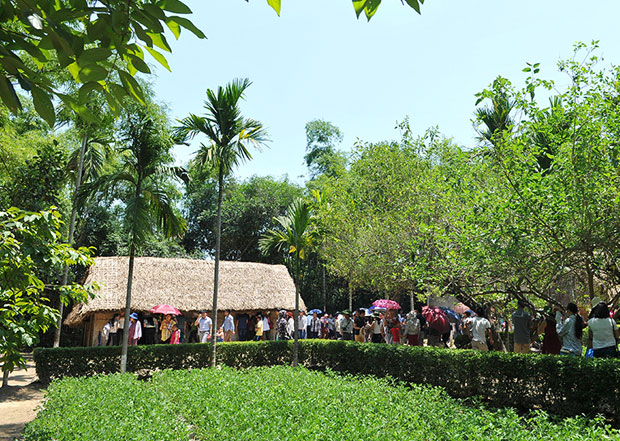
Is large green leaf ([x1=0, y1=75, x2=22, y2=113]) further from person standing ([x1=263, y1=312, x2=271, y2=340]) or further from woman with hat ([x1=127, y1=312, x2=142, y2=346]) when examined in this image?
person standing ([x1=263, y1=312, x2=271, y2=340])

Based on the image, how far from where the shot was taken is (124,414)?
5973mm

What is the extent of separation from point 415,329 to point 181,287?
434 inches

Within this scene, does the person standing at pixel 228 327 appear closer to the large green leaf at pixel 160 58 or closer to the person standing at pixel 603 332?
the person standing at pixel 603 332

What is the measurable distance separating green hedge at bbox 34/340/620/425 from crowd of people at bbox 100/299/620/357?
1.07 m

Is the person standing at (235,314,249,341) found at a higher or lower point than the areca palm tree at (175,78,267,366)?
lower

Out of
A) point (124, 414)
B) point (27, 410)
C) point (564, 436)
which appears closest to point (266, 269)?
point (27, 410)

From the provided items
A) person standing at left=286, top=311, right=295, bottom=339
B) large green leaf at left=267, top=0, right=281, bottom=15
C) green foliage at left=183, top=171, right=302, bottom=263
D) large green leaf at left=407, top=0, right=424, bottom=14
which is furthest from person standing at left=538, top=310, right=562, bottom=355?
green foliage at left=183, top=171, right=302, bottom=263

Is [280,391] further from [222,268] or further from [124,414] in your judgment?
[222,268]

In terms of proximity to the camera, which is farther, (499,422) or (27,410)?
(27,410)

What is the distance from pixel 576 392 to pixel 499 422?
11.7 ft

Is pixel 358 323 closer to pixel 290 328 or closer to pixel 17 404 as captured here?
pixel 290 328

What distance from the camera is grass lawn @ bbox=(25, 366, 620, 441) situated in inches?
195

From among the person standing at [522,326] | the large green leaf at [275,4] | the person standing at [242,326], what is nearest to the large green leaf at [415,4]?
the large green leaf at [275,4]

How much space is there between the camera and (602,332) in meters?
8.53
